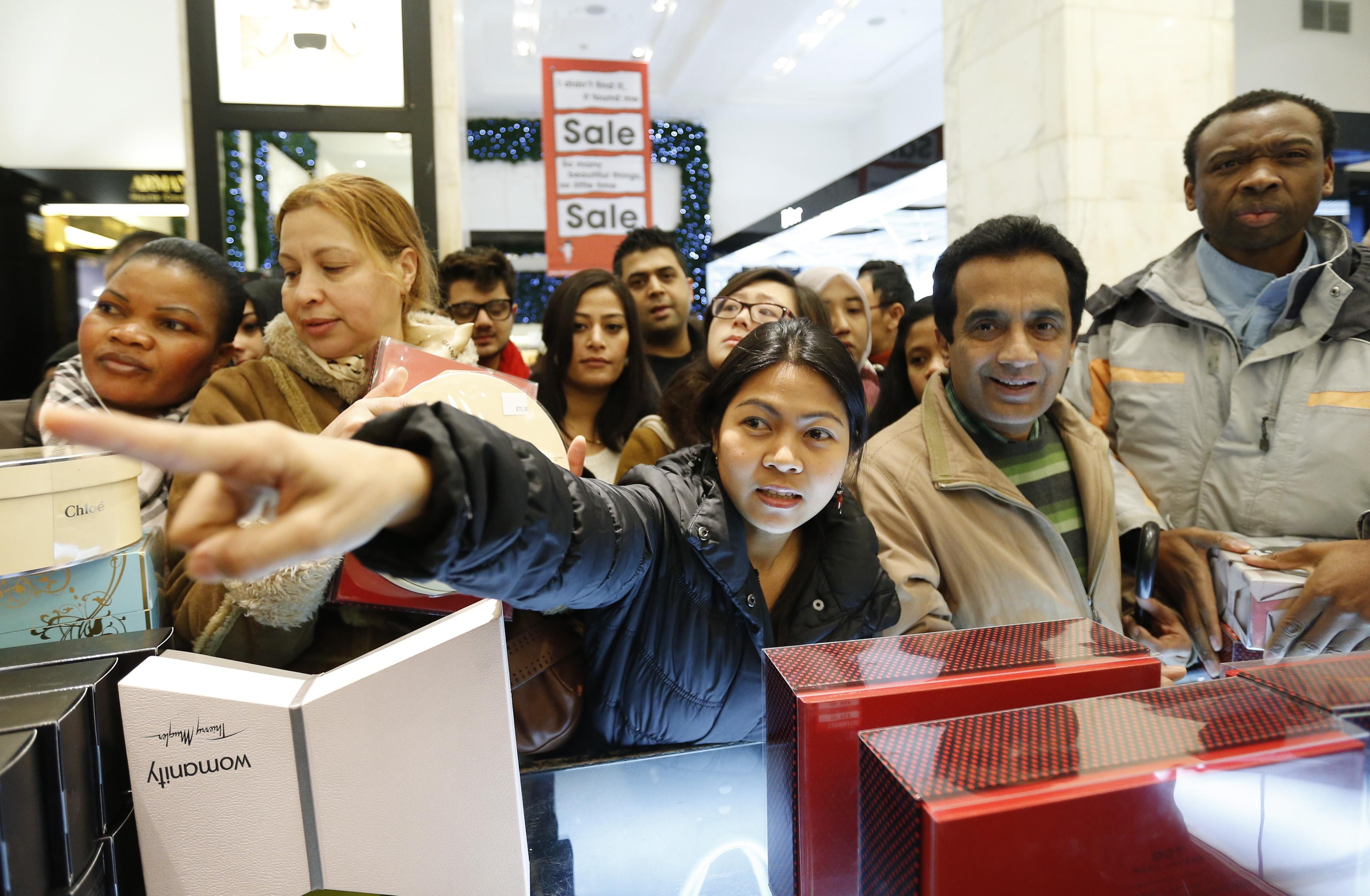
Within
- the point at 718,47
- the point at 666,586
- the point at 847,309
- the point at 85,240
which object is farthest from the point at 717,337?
the point at 718,47

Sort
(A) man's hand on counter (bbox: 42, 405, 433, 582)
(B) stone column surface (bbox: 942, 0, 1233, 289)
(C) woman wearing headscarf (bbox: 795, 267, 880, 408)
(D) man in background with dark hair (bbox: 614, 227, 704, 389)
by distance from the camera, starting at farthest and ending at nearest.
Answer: (B) stone column surface (bbox: 942, 0, 1233, 289) < (D) man in background with dark hair (bbox: 614, 227, 704, 389) < (C) woman wearing headscarf (bbox: 795, 267, 880, 408) < (A) man's hand on counter (bbox: 42, 405, 433, 582)

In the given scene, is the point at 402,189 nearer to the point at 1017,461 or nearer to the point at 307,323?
the point at 307,323

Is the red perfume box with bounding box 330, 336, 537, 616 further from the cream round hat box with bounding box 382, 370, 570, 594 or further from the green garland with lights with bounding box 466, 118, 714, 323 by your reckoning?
the green garland with lights with bounding box 466, 118, 714, 323

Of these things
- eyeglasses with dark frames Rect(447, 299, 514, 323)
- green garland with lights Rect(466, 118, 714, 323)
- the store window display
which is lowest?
the store window display

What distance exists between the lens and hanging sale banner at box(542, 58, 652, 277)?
3.70 metres

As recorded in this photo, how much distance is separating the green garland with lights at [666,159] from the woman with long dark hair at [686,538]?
9.34 metres

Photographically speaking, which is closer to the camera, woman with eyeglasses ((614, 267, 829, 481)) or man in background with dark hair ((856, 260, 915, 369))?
woman with eyeglasses ((614, 267, 829, 481))

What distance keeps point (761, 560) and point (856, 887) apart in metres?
0.63

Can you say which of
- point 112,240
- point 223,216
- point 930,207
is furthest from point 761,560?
point 930,207

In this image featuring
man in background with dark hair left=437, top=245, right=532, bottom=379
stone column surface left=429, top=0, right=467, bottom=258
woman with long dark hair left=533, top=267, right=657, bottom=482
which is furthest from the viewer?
stone column surface left=429, top=0, right=467, bottom=258

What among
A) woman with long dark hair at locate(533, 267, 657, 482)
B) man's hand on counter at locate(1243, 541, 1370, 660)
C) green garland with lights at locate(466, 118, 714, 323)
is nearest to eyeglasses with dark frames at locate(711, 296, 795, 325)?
woman with long dark hair at locate(533, 267, 657, 482)
